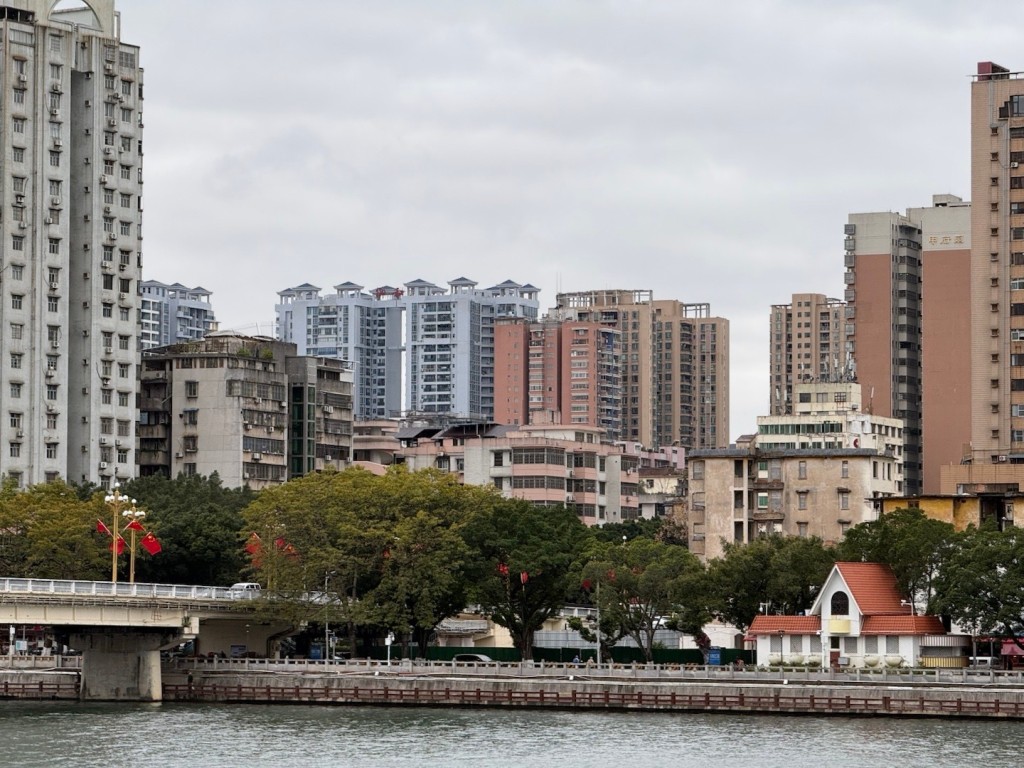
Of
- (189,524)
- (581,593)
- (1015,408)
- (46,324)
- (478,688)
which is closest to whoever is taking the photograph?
(478,688)

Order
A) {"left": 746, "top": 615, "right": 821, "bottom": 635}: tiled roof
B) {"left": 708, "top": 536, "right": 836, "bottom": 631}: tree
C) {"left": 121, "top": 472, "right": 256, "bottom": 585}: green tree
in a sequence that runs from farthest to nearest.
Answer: {"left": 121, "top": 472, "right": 256, "bottom": 585}: green tree → {"left": 708, "top": 536, "right": 836, "bottom": 631}: tree → {"left": 746, "top": 615, "right": 821, "bottom": 635}: tiled roof

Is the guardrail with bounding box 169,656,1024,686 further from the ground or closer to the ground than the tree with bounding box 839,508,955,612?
closer to the ground

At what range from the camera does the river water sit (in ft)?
312

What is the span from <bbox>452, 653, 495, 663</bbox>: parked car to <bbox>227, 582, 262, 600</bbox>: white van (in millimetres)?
13552

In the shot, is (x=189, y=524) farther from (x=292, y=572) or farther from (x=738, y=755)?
(x=738, y=755)

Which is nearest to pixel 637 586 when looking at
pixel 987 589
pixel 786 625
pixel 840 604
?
pixel 786 625

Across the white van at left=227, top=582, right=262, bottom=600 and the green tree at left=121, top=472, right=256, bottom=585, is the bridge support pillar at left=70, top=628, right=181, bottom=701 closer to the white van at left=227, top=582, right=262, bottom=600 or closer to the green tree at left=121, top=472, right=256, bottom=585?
the white van at left=227, top=582, right=262, bottom=600

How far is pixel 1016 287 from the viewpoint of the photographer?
179m

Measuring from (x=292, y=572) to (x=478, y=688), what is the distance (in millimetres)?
19308

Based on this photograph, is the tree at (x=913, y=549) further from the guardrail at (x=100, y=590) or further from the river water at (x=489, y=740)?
the guardrail at (x=100, y=590)

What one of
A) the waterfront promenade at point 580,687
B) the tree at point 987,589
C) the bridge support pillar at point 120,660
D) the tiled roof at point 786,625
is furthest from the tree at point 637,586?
the bridge support pillar at point 120,660

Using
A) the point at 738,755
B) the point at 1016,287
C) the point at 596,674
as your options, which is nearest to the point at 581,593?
the point at 596,674

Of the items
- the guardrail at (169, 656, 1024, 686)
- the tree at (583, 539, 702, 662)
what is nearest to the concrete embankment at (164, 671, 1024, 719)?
the guardrail at (169, 656, 1024, 686)

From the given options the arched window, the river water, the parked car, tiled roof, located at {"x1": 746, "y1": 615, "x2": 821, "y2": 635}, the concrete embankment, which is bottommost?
the river water
